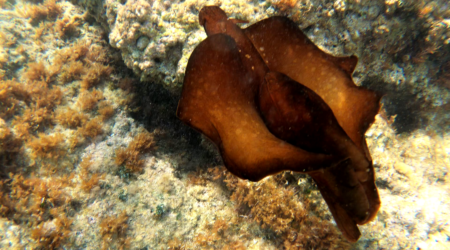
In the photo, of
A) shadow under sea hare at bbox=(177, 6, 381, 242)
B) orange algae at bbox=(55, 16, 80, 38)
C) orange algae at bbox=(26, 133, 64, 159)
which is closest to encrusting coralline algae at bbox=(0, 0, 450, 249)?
orange algae at bbox=(26, 133, 64, 159)

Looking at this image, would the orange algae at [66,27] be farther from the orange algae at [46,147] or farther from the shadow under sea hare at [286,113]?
the shadow under sea hare at [286,113]

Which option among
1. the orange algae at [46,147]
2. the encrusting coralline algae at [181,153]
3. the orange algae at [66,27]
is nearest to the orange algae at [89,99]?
the encrusting coralline algae at [181,153]

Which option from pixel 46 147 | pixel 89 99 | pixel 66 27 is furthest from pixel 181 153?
pixel 66 27

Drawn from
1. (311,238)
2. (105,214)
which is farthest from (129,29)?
(311,238)

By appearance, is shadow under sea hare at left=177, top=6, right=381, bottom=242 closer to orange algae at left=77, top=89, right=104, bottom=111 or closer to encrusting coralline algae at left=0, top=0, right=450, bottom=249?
encrusting coralline algae at left=0, top=0, right=450, bottom=249

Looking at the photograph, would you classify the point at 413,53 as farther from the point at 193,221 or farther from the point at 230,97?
the point at 193,221

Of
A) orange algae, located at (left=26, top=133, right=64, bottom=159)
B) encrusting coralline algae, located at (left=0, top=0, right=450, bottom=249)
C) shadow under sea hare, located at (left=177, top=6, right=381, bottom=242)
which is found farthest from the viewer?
orange algae, located at (left=26, top=133, right=64, bottom=159)

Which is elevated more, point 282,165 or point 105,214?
point 282,165
